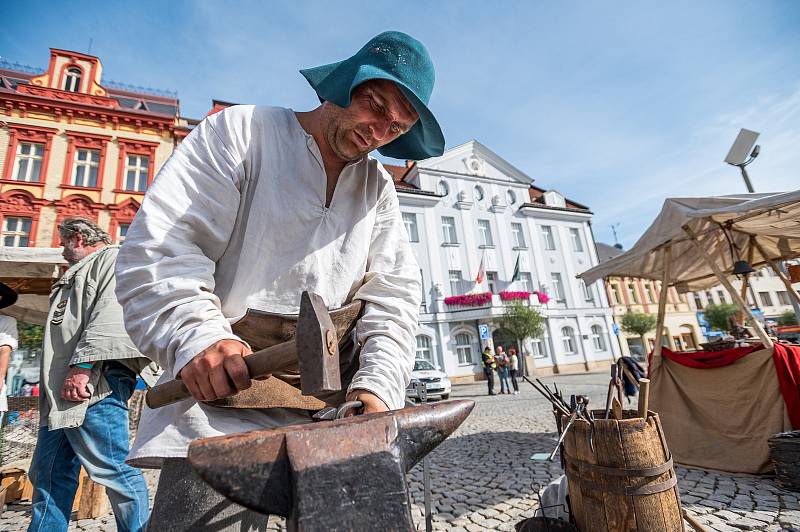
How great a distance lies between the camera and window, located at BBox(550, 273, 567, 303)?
24.0 meters

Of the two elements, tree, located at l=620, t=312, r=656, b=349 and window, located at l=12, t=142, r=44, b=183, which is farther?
tree, located at l=620, t=312, r=656, b=349

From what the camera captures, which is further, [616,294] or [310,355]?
[616,294]

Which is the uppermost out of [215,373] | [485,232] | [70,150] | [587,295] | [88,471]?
[70,150]

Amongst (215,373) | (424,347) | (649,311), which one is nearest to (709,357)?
(215,373)

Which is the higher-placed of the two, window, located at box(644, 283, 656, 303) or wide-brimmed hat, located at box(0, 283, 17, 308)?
window, located at box(644, 283, 656, 303)

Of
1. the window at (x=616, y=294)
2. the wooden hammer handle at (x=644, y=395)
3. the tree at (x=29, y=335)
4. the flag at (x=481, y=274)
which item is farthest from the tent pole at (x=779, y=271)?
the window at (x=616, y=294)

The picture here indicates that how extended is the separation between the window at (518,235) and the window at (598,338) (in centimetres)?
718

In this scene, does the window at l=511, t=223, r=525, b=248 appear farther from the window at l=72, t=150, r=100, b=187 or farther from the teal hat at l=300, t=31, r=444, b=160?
the teal hat at l=300, t=31, r=444, b=160

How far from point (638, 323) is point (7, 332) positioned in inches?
1209

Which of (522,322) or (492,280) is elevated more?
(492,280)

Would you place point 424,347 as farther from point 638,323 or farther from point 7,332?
point 7,332

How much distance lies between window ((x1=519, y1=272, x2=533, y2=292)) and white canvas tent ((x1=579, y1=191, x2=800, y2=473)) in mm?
18282

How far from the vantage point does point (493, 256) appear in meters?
23.2

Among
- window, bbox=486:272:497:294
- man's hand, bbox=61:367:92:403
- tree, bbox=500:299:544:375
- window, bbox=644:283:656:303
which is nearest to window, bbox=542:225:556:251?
window, bbox=486:272:497:294
